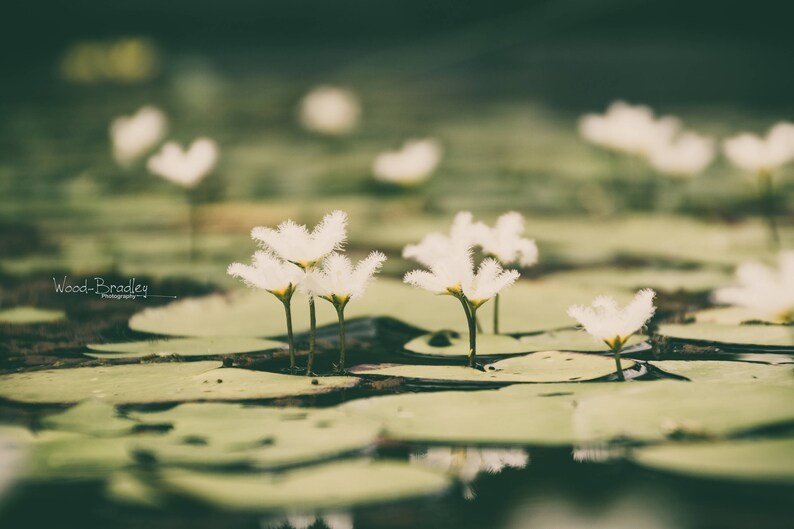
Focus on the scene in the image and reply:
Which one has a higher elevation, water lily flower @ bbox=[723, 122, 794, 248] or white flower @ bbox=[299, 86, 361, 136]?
white flower @ bbox=[299, 86, 361, 136]

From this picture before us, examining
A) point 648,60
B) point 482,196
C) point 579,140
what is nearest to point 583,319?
point 482,196

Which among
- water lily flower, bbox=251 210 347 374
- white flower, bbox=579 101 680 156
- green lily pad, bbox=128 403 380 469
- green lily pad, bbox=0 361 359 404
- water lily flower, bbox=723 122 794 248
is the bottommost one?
green lily pad, bbox=128 403 380 469

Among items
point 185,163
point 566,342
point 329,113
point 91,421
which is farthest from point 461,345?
point 329,113

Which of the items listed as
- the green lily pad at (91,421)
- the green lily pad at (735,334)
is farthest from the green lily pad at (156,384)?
the green lily pad at (735,334)

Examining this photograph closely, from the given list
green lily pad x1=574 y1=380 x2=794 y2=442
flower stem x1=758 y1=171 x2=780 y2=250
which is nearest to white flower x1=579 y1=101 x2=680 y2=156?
flower stem x1=758 y1=171 x2=780 y2=250

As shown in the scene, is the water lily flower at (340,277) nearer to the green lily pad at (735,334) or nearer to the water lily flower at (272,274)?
the water lily flower at (272,274)

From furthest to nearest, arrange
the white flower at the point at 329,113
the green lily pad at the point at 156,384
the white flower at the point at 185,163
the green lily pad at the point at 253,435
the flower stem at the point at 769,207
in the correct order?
the white flower at the point at 329,113, the flower stem at the point at 769,207, the white flower at the point at 185,163, the green lily pad at the point at 156,384, the green lily pad at the point at 253,435

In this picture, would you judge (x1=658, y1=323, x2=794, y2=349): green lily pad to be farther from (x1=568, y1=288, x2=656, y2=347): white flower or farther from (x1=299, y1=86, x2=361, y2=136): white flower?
(x1=299, y1=86, x2=361, y2=136): white flower
